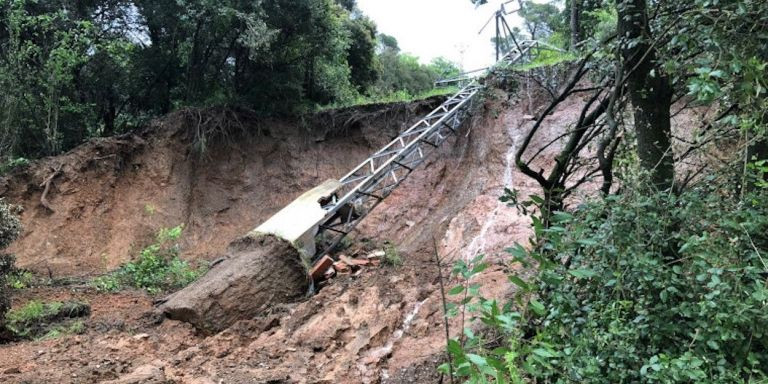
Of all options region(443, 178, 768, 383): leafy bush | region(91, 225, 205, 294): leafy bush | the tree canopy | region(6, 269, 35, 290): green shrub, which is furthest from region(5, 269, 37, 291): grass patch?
region(443, 178, 768, 383): leafy bush

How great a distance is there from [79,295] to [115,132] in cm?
513

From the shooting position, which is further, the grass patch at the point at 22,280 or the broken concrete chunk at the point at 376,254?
the broken concrete chunk at the point at 376,254

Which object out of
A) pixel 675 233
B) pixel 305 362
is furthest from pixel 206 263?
pixel 675 233

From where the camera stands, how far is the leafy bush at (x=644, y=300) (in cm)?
233

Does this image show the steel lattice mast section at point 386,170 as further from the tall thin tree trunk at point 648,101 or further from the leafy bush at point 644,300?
the leafy bush at point 644,300

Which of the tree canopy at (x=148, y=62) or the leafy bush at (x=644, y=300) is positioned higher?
the tree canopy at (x=148, y=62)

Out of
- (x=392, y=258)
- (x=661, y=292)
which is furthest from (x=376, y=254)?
(x=661, y=292)

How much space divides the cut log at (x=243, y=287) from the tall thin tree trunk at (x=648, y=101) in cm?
547

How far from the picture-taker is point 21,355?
19.1 ft

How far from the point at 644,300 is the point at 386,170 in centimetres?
749

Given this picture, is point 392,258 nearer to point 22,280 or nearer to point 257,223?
point 257,223

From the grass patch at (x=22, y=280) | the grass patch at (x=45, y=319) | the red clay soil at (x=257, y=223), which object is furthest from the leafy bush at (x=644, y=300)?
the grass patch at (x=22, y=280)

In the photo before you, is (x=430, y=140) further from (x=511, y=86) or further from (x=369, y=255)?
(x=369, y=255)

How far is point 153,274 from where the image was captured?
9242 millimetres
